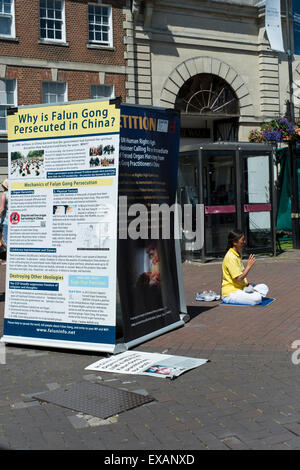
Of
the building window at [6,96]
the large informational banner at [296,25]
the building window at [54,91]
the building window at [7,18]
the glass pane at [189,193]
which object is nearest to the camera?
the glass pane at [189,193]

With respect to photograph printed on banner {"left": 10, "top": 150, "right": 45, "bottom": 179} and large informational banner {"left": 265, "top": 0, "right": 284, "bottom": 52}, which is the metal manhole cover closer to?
photograph printed on banner {"left": 10, "top": 150, "right": 45, "bottom": 179}

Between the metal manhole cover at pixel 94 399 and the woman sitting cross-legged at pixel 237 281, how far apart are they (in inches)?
155

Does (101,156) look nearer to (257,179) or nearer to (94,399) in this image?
(94,399)

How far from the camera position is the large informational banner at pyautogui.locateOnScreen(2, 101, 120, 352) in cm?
639

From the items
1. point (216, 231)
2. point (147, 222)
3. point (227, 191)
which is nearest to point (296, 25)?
point (227, 191)

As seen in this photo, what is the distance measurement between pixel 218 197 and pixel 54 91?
35.1ft

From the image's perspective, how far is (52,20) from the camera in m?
22.5

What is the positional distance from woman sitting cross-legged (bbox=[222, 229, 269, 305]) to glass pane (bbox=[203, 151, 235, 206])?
5755mm

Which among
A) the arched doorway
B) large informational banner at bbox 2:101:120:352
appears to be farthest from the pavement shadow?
the arched doorway

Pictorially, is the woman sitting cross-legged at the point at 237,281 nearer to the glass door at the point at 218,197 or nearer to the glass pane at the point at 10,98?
the glass door at the point at 218,197

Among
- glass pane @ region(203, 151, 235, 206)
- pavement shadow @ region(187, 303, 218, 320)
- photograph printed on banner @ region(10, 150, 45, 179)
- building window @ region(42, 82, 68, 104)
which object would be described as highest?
building window @ region(42, 82, 68, 104)

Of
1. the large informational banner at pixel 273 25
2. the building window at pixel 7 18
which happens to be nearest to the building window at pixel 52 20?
the building window at pixel 7 18

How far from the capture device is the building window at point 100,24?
23.4 metres

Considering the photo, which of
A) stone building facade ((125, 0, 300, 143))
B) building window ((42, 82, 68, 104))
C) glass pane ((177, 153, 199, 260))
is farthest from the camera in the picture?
stone building facade ((125, 0, 300, 143))
